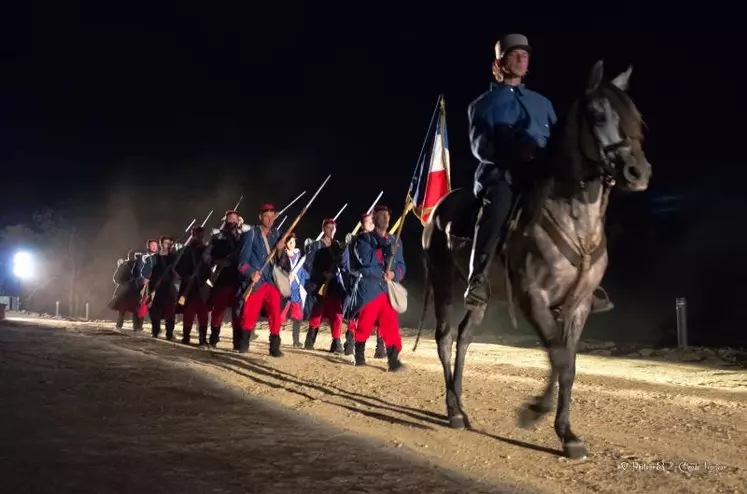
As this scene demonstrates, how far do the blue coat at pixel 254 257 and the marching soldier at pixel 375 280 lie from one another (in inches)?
64.1

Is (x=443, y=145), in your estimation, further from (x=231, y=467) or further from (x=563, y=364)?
(x=231, y=467)

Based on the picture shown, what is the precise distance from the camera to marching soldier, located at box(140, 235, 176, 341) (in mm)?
17000

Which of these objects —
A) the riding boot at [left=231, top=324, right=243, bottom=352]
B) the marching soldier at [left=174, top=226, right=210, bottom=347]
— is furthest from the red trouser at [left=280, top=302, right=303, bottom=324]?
the riding boot at [left=231, top=324, right=243, bottom=352]

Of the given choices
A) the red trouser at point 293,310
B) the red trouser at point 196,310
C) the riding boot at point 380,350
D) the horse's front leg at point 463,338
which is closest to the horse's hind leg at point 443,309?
the horse's front leg at point 463,338

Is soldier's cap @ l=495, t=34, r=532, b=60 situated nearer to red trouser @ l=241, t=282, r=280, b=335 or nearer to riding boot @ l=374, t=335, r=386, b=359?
red trouser @ l=241, t=282, r=280, b=335

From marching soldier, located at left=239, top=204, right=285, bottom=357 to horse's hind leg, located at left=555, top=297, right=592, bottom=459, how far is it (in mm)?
7233

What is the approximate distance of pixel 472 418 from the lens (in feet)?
20.5

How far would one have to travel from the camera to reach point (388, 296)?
10609 mm

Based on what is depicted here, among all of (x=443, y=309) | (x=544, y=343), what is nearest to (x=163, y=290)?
(x=443, y=309)

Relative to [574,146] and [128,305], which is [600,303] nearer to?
[574,146]

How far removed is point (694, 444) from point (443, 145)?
8.55m

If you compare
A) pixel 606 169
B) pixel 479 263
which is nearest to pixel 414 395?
pixel 479 263

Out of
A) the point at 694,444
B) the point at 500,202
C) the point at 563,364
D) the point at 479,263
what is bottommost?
the point at 694,444

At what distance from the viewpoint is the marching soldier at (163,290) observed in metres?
17.0
